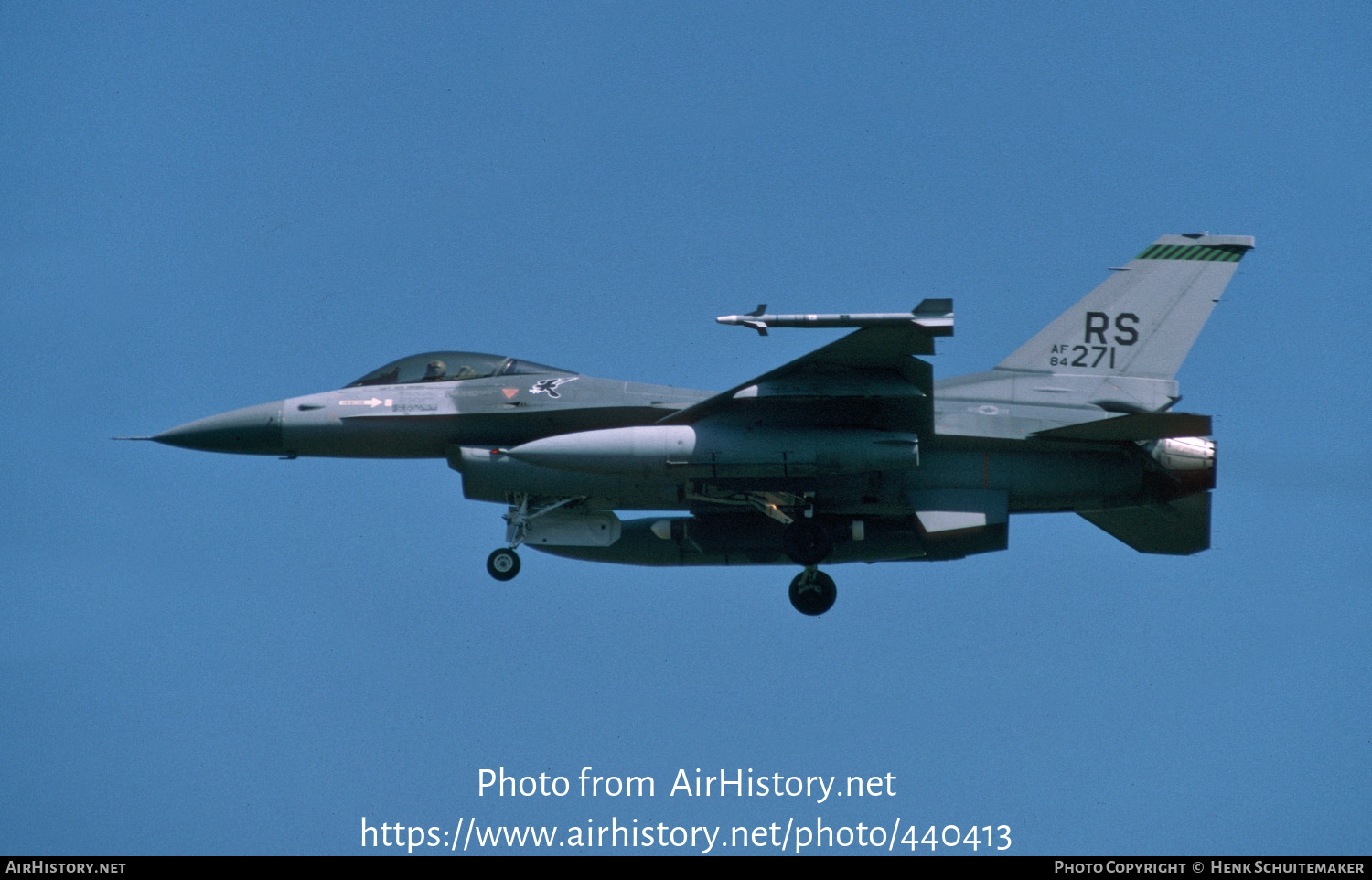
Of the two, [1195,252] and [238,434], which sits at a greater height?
[1195,252]

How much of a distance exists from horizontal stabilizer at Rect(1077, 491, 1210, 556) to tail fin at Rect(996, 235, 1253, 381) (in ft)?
5.22

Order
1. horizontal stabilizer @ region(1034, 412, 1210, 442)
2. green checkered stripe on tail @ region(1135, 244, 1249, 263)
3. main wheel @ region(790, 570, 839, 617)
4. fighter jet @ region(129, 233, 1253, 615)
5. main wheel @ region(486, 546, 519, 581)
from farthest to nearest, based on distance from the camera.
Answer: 1. main wheel @ region(790, 570, 839, 617)
2. green checkered stripe on tail @ region(1135, 244, 1249, 263)
3. main wheel @ region(486, 546, 519, 581)
4. fighter jet @ region(129, 233, 1253, 615)
5. horizontal stabilizer @ region(1034, 412, 1210, 442)

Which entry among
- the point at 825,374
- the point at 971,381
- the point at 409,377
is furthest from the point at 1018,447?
the point at 409,377

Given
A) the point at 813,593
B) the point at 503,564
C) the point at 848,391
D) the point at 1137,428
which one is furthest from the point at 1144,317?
the point at 503,564

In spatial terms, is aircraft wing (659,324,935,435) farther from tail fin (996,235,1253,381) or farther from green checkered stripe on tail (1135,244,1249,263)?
green checkered stripe on tail (1135,244,1249,263)

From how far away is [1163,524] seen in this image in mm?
19016

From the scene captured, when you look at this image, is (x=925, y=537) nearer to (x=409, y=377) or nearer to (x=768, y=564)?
(x=768, y=564)

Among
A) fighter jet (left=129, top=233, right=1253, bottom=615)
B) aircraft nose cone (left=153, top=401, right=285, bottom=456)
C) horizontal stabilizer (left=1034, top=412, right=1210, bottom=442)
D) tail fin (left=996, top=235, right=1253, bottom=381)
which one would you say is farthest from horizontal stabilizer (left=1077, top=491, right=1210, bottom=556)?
aircraft nose cone (left=153, top=401, right=285, bottom=456)

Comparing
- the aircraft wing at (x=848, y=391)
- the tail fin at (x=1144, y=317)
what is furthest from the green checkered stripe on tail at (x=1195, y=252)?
the aircraft wing at (x=848, y=391)

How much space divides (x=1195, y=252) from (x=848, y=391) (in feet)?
17.6

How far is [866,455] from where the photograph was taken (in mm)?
17297

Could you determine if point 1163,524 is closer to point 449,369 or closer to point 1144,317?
point 1144,317

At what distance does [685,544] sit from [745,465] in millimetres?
2689

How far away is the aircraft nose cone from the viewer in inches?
747
